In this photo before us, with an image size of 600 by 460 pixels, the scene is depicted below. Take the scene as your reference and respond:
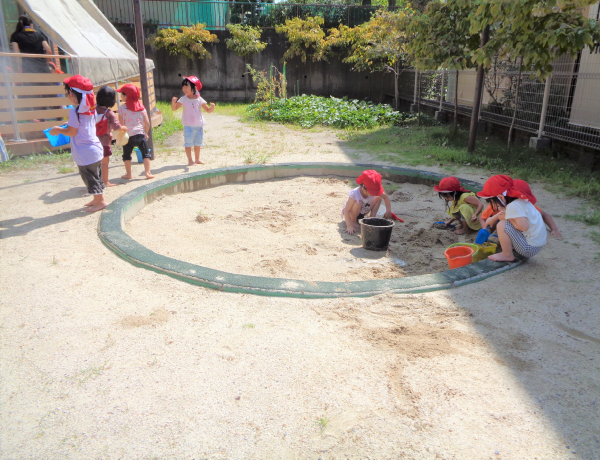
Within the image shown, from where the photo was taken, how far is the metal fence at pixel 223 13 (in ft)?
57.8

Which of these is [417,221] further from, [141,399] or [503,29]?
[141,399]

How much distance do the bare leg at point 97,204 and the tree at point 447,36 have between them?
6045mm

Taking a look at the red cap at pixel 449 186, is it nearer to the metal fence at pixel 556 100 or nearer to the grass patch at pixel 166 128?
the metal fence at pixel 556 100

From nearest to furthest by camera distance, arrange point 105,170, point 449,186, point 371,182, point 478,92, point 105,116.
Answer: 1. point 371,182
2. point 449,186
3. point 105,116
4. point 105,170
5. point 478,92

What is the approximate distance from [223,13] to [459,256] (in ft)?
57.6

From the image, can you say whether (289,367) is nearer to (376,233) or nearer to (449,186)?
(376,233)

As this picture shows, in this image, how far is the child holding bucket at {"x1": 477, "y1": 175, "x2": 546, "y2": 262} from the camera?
11.5ft

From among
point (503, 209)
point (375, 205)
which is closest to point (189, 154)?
point (375, 205)

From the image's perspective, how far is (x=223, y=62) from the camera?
56.4 ft

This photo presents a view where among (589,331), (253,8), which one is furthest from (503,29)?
(253,8)

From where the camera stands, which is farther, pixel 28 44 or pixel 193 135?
pixel 28 44

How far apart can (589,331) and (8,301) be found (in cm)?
361

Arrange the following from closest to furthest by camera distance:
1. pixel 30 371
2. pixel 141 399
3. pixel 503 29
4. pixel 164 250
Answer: pixel 141 399 → pixel 30 371 → pixel 164 250 → pixel 503 29

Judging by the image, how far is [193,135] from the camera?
23.5 feet
